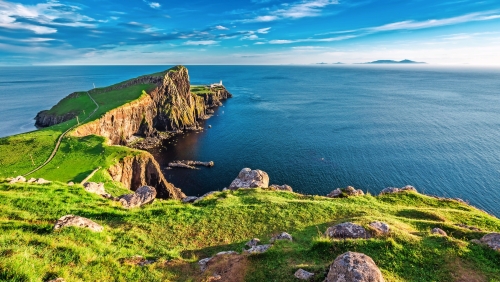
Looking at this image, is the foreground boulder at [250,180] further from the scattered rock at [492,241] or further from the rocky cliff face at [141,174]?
the scattered rock at [492,241]

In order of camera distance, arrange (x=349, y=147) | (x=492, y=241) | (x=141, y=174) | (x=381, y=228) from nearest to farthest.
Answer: (x=492, y=241), (x=381, y=228), (x=141, y=174), (x=349, y=147)

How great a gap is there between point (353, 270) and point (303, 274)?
3295 mm

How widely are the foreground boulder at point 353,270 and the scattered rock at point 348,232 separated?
6.82 metres

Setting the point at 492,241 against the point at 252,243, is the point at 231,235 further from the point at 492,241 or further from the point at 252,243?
the point at 492,241

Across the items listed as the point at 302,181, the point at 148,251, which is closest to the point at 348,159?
the point at 302,181

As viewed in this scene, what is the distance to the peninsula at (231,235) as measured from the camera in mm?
14672

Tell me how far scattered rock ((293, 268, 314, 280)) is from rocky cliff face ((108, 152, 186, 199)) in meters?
45.9

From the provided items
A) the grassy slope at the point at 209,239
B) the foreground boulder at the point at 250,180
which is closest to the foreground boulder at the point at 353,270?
the grassy slope at the point at 209,239

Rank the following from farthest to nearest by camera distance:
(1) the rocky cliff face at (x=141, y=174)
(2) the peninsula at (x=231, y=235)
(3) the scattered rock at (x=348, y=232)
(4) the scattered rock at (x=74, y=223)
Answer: (1) the rocky cliff face at (x=141, y=174)
(3) the scattered rock at (x=348, y=232)
(4) the scattered rock at (x=74, y=223)
(2) the peninsula at (x=231, y=235)

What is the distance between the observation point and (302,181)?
68.1 metres

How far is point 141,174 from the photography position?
56125 mm

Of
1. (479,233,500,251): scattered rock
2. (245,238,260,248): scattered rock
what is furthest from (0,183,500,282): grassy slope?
(245,238,260,248): scattered rock

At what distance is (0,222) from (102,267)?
10.4 meters

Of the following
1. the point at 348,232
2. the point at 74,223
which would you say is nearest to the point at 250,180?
the point at 348,232
